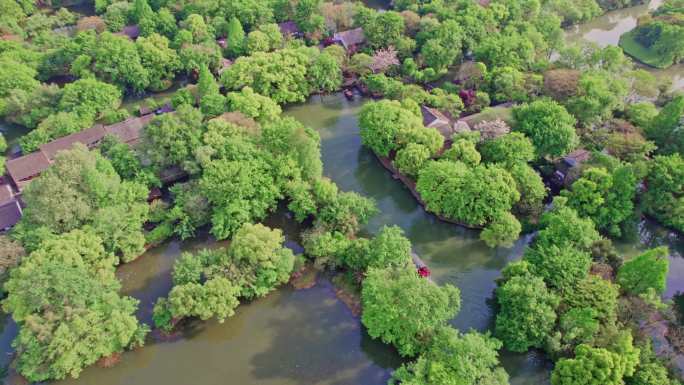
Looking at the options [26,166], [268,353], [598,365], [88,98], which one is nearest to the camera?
[598,365]

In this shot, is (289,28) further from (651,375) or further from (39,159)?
(651,375)

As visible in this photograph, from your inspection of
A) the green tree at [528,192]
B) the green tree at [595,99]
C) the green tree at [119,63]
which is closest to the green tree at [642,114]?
the green tree at [595,99]

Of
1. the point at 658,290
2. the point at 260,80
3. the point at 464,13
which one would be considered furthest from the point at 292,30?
the point at 658,290

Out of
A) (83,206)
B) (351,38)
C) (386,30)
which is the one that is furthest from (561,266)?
(351,38)

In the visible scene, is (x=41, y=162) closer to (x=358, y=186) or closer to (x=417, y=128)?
(x=358, y=186)

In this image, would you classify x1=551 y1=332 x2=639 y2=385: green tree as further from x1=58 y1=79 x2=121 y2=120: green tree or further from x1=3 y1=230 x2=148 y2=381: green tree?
x1=58 y1=79 x2=121 y2=120: green tree

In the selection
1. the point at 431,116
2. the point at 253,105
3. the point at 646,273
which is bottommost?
the point at 646,273

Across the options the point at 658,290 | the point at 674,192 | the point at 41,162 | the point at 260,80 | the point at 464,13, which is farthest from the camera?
the point at 464,13
